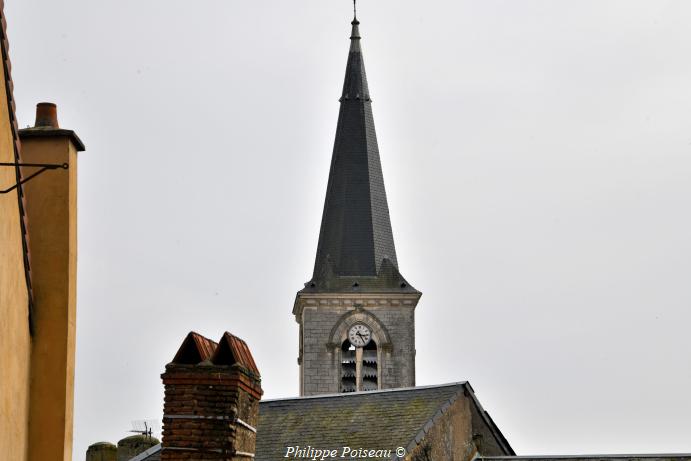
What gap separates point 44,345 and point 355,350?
48436 millimetres

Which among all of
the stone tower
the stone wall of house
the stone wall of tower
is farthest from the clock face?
the stone wall of house

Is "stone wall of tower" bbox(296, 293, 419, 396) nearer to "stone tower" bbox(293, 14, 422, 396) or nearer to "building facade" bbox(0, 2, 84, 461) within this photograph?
"stone tower" bbox(293, 14, 422, 396)

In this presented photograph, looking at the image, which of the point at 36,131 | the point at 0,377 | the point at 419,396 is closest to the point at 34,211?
the point at 36,131

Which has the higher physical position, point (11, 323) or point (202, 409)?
point (11, 323)

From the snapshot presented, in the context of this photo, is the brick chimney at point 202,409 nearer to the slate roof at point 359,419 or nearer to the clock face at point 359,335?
the slate roof at point 359,419

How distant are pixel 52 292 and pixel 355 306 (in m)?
48.4

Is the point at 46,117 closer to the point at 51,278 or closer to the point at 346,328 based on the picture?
the point at 51,278

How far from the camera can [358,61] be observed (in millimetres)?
61438

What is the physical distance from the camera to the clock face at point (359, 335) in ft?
193

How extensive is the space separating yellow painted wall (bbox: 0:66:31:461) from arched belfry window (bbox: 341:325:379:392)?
158 feet

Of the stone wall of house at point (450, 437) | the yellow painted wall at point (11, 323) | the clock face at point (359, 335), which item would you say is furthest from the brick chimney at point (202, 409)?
the clock face at point (359, 335)

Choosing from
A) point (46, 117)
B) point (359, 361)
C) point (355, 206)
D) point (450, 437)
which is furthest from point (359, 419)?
point (355, 206)

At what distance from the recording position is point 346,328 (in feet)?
193

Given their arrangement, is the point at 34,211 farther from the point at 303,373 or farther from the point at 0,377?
the point at 303,373
